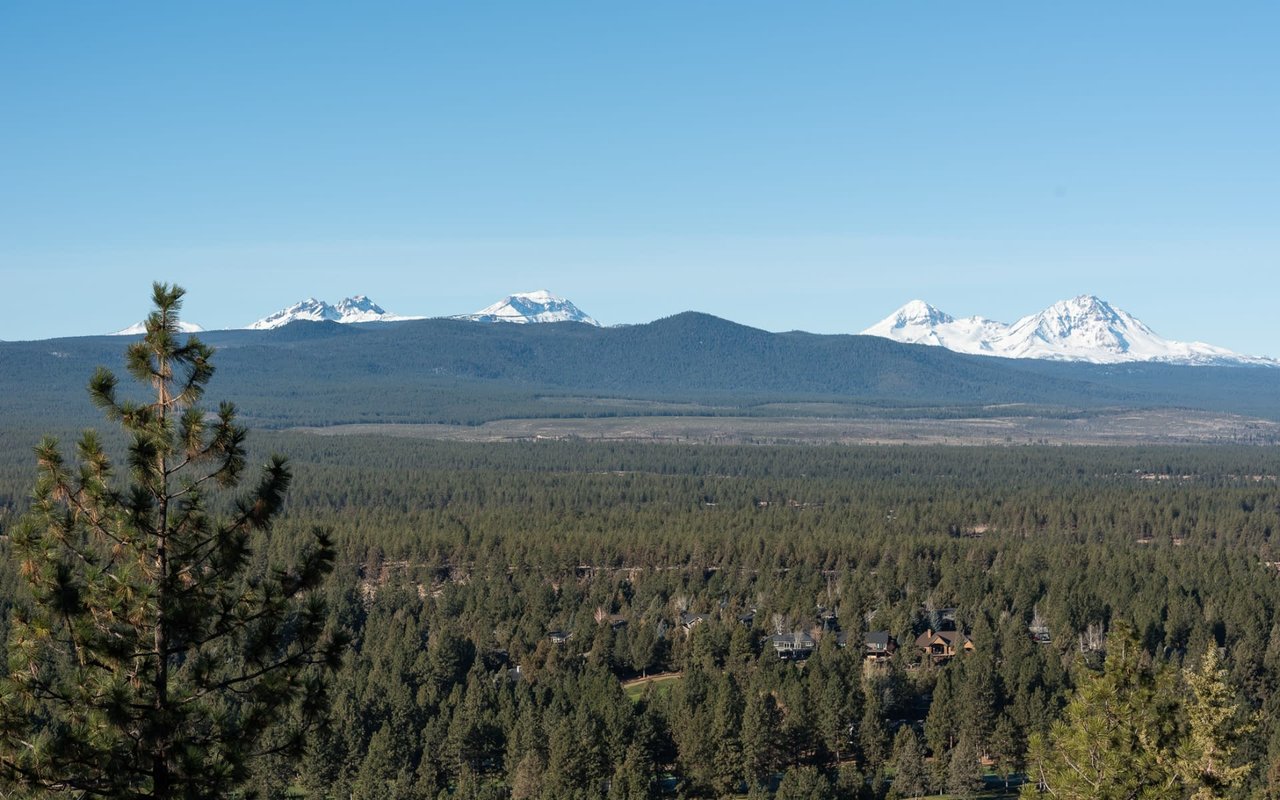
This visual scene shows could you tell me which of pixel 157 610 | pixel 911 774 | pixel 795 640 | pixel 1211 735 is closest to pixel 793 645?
pixel 795 640

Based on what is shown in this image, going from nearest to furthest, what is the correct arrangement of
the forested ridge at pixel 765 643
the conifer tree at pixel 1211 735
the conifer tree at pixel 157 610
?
the conifer tree at pixel 157 610
the conifer tree at pixel 1211 735
the forested ridge at pixel 765 643

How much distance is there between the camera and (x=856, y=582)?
9706 centimetres

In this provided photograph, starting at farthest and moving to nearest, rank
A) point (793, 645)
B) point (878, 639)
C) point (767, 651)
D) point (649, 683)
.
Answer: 1. point (878, 639)
2. point (793, 645)
3. point (649, 683)
4. point (767, 651)

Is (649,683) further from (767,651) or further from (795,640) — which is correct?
(795,640)

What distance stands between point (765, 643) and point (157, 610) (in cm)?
6433

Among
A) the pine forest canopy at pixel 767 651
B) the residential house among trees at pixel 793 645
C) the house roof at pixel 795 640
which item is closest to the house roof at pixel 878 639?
the pine forest canopy at pixel 767 651

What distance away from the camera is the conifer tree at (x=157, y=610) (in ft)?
55.5

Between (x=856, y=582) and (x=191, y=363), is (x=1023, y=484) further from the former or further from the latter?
(x=191, y=363)

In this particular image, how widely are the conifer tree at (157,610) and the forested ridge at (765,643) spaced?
1628 millimetres

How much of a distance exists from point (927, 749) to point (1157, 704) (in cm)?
4090

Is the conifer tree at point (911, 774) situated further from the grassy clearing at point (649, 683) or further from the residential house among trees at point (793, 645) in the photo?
the residential house among trees at point (793, 645)

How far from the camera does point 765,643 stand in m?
79.8

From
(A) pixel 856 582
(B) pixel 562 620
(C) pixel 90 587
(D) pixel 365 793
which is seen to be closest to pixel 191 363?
(C) pixel 90 587

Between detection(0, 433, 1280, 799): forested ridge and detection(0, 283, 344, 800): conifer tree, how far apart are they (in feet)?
5.34
